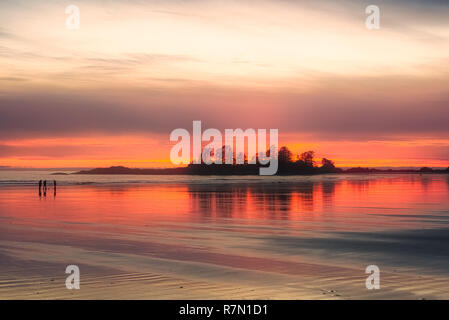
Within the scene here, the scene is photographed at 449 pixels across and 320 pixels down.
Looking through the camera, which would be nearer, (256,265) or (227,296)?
(227,296)

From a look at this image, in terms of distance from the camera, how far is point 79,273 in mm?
12602

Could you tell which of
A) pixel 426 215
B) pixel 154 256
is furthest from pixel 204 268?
pixel 426 215

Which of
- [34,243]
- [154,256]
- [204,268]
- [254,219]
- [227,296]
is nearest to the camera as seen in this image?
[227,296]

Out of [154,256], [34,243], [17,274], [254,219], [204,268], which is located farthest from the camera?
[254,219]

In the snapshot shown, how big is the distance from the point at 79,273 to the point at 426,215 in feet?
67.8

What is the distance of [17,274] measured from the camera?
12.5 meters
